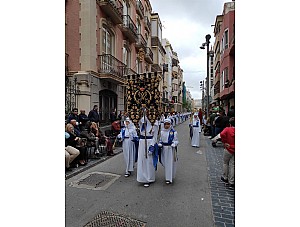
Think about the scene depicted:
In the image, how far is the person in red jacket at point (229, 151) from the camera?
4473 millimetres

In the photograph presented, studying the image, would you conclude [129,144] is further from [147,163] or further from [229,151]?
[229,151]

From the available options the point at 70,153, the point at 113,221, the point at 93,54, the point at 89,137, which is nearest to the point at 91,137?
the point at 89,137

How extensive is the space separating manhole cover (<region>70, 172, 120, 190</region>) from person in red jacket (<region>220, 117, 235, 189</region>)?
2803 millimetres

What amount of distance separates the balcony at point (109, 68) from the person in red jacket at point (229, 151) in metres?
8.73

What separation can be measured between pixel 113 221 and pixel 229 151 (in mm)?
2857

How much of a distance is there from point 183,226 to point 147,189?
1.63 metres

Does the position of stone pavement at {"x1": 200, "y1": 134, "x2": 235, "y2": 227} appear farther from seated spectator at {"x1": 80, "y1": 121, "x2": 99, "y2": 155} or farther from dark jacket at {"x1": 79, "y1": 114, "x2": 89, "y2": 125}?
dark jacket at {"x1": 79, "y1": 114, "x2": 89, "y2": 125}

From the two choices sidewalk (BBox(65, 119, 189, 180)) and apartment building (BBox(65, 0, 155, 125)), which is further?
apartment building (BBox(65, 0, 155, 125))

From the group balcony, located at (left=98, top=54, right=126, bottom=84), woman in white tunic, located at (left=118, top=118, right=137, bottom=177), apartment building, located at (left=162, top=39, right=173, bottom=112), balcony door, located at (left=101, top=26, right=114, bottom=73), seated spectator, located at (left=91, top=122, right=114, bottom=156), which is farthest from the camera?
apartment building, located at (left=162, top=39, right=173, bottom=112)

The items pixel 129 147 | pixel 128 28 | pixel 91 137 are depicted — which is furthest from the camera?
pixel 128 28

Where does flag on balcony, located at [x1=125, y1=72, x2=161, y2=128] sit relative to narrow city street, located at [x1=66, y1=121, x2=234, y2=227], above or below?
above

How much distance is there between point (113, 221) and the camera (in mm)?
3287

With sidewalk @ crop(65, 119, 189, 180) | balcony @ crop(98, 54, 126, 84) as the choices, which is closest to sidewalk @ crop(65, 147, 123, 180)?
sidewalk @ crop(65, 119, 189, 180)

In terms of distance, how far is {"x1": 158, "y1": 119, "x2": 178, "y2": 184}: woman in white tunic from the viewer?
16.2 ft
